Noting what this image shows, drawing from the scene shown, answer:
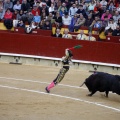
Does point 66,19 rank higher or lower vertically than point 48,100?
higher

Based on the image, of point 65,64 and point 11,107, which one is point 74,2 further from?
point 11,107

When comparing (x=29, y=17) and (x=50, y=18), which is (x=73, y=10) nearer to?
(x=50, y=18)

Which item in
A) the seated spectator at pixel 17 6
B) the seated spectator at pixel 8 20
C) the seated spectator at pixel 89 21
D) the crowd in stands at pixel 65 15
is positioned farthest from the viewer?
the seated spectator at pixel 17 6

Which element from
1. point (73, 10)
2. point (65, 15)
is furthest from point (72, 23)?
point (73, 10)

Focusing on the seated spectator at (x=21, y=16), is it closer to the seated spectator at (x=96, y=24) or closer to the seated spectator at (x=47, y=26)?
the seated spectator at (x=47, y=26)

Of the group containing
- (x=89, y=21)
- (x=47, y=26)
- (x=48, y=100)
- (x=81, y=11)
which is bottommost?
(x=48, y=100)

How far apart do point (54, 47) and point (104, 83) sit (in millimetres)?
6465

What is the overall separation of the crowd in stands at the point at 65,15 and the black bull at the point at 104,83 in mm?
5059

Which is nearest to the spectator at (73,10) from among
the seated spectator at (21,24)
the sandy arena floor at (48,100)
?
the seated spectator at (21,24)

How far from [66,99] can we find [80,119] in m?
2.18

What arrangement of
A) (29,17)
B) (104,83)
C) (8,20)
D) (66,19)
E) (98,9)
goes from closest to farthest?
(104,83)
(98,9)
(66,19)
(29,17)
(8,20)

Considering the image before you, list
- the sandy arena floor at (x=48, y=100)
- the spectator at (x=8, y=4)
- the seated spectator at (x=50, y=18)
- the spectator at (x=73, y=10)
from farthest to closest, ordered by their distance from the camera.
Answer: the spectator at (x=8, y=4) → the spectator at (x=73, y=10) → the seated spectator at (x=50, y=18) → the sandy arena floor at (x=48, y=100)

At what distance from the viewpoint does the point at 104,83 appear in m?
12.2

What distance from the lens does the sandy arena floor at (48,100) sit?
10.3 meters
